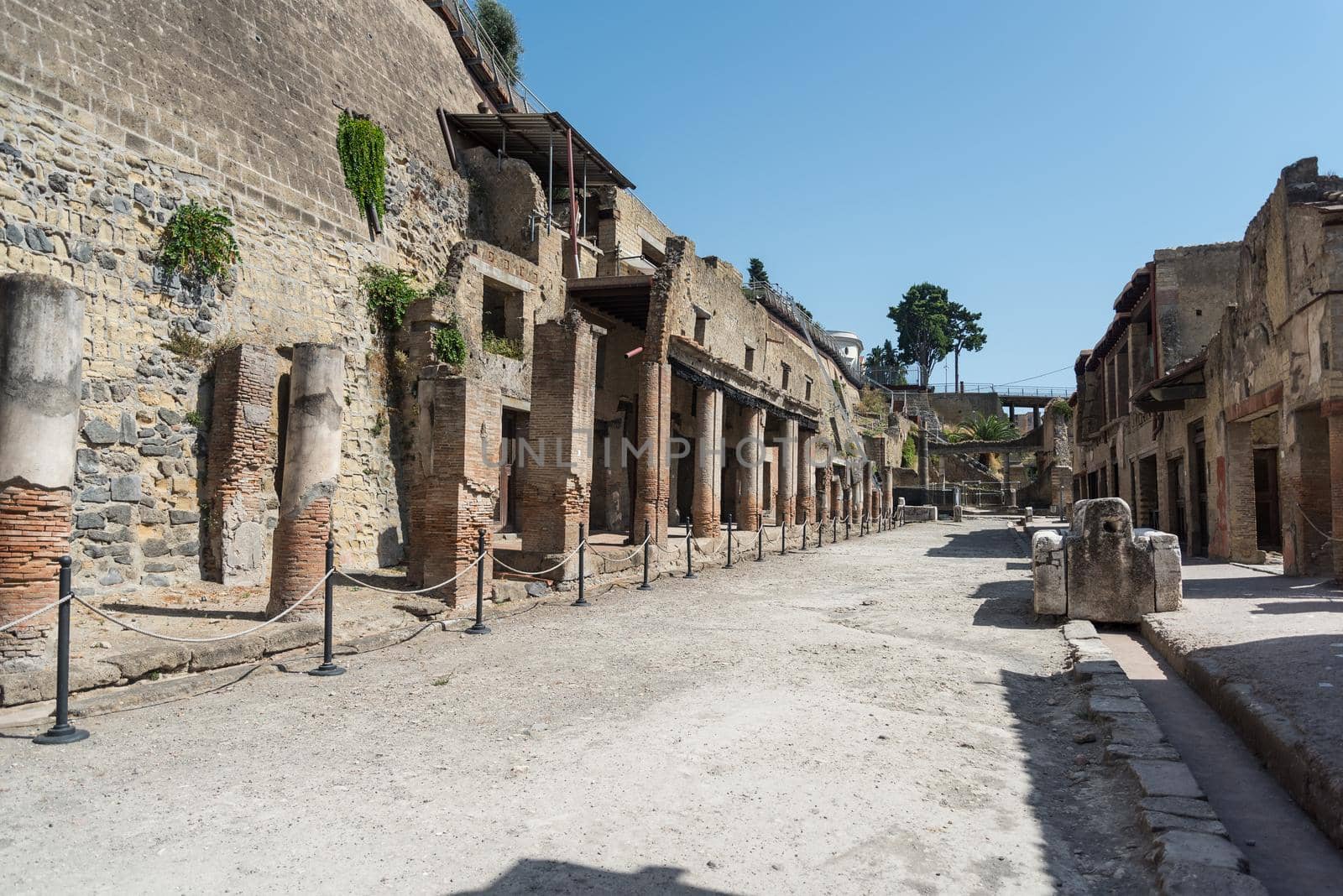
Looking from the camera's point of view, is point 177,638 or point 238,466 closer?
point 177,638

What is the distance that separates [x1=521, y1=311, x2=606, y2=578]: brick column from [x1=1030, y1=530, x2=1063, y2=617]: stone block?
6276mm

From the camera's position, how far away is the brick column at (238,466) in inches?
428

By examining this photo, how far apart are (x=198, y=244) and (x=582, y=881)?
36.2ft

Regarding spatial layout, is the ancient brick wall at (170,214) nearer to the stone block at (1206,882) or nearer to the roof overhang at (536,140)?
the roof overhang at (536,140)

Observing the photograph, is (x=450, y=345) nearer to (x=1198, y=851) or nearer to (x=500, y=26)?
(x=1198, y=851)

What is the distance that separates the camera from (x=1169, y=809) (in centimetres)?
359

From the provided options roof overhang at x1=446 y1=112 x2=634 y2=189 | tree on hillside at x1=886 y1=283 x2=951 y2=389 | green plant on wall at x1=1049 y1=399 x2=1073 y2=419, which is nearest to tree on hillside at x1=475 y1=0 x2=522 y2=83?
roof overhang at x1=446 y1=112 x2=634 y2=189

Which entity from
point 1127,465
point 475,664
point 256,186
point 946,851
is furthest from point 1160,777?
point 1127,465

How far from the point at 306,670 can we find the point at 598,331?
25.9 feet

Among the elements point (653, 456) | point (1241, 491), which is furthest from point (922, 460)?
point (653, 456)

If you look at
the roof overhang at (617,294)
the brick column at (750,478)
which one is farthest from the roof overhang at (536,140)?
the brick column at (750,478)

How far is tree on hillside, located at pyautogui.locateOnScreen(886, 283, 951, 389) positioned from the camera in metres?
77.4

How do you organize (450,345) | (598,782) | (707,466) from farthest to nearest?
(707,466)
(450,345)
(598,782)

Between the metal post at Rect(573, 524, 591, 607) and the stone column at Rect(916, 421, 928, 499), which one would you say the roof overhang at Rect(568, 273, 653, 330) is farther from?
the stone column at Rect(916, 421, 928, 499)
